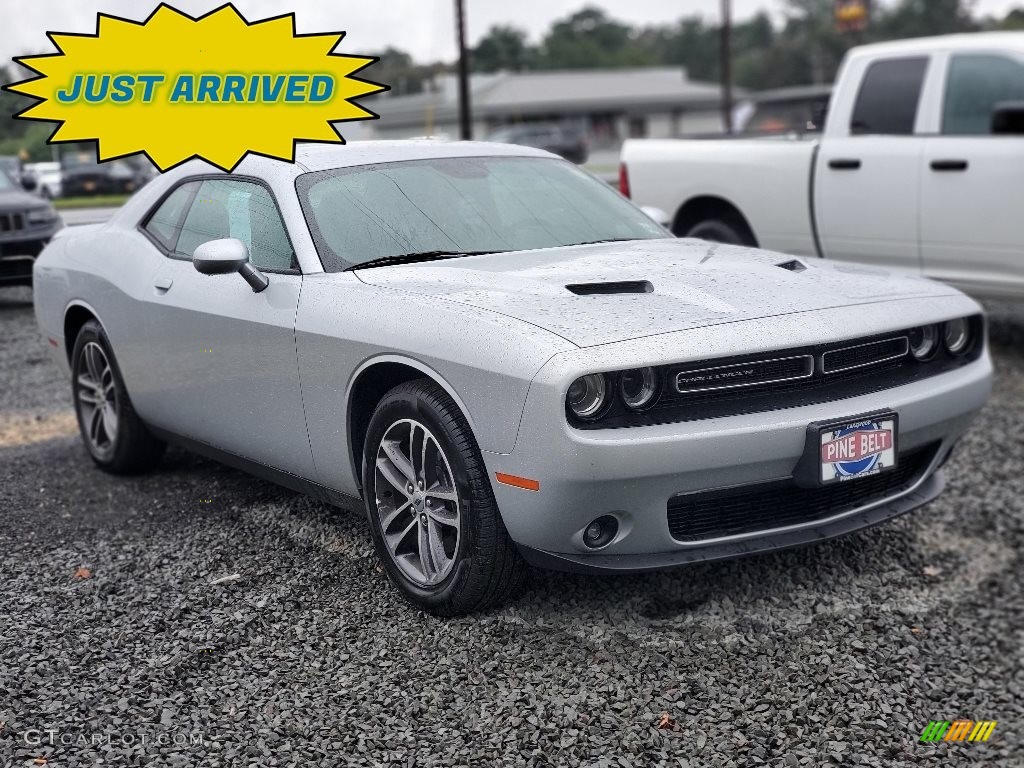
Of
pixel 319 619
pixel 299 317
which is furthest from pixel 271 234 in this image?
pixel 319 619

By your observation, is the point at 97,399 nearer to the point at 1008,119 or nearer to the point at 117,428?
the point at 117,428

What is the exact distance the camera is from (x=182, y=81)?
21.2 feet

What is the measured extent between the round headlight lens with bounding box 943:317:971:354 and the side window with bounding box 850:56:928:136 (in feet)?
12.1

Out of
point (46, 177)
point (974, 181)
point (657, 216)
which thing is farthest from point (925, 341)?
point (46, 177)

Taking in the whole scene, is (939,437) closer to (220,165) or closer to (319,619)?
(319,619)

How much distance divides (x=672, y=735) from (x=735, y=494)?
2.45 ft

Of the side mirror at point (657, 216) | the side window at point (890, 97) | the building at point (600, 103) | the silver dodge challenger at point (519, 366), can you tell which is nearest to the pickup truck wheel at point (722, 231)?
the side window at point (890, 97)

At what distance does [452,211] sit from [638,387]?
1.45 m

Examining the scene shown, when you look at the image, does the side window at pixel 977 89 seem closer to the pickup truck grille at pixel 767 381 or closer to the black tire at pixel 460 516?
the pickup truck grille at pixel 767 381

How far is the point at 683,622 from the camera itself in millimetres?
4039

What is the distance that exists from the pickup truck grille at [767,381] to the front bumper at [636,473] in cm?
5

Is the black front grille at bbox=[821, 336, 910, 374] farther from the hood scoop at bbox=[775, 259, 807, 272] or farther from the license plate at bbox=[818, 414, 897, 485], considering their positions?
the hood scoop at bbox=[775, 259, 807, 272]

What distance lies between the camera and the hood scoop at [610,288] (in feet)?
12.9

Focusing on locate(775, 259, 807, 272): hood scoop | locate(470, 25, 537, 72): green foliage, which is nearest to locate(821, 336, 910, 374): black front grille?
locate(775, 259, 807, 272): hood scoop
